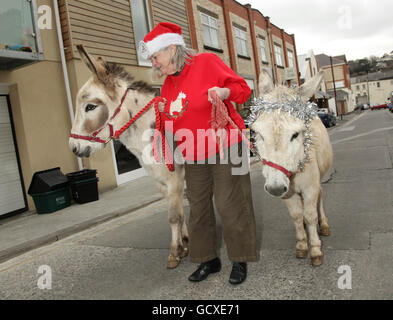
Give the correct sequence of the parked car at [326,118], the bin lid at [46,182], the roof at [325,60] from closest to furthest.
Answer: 1. the bin lid at [46,182]
2. the parked car at [326,118]
3. the roof at [325,60]

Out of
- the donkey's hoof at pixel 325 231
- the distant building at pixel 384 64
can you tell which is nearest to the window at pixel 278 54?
the donkey's hoof at pixel 325 231

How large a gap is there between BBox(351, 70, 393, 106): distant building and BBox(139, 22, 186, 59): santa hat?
360 ft

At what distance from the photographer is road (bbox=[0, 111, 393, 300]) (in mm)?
2875

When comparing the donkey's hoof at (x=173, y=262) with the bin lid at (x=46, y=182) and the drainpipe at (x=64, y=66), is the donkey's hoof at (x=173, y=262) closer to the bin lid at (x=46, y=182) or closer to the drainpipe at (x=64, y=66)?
the bin lid at (x=46, y=182)

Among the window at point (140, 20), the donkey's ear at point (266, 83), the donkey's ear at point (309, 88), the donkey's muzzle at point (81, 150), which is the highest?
the window at point (140, 20)

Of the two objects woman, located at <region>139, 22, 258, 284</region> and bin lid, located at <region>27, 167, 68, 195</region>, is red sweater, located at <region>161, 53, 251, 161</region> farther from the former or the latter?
bin lid, located at <region>27, 167, 68, 195</region>

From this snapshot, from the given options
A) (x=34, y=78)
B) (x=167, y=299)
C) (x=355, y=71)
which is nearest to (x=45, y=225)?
(x=34, y=78)

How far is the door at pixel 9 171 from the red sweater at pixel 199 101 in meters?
6.78

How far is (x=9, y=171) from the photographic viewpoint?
321 inches

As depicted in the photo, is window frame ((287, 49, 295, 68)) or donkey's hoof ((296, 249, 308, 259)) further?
window frame ((287, 49, 295, 68))

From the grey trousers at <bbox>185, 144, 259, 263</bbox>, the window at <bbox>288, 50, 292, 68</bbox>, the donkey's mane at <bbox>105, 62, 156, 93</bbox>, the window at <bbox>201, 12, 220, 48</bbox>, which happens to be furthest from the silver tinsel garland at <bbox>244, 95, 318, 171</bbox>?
the window at <bbox>288, 50, 292, 68</bbox>

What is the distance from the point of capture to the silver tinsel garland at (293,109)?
2693 mm

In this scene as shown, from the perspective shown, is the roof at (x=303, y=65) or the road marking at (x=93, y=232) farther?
the roof at (x=303, y=65)
